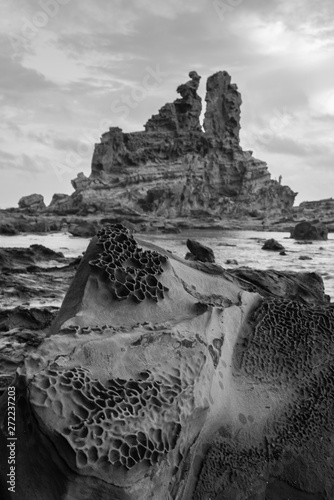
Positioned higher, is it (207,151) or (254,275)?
(207,151)

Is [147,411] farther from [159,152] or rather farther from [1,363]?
[159,152]

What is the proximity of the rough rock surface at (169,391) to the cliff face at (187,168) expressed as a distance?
163ft

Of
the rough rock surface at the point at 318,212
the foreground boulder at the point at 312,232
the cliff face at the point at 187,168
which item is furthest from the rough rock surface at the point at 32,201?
the foreground boulder at the point at 312,232

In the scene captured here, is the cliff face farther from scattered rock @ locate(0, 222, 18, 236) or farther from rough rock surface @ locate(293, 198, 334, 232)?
scattered rock @ locate(0, 222, 18, 236)

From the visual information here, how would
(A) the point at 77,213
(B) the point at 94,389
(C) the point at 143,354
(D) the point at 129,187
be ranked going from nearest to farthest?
(B) the point at 94,389 → (C) the point at 143,354 → (A) the point at 77,213 → (D) the point at 129,187

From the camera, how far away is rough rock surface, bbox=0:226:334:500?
176 centimetres

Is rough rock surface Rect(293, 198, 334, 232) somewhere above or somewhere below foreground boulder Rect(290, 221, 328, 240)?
above

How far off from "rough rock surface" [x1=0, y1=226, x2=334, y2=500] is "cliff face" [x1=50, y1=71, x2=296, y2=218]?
4973 centimetres

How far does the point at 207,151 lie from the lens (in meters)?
64.5

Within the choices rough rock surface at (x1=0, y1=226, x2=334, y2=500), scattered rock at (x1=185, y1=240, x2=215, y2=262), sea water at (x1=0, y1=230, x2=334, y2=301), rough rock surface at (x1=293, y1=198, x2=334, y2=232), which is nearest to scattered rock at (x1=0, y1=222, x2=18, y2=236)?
sea water at (x1=0, y1=230, x2=334, y2=301)

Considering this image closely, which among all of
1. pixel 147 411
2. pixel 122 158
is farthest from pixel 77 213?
pixel 147 411

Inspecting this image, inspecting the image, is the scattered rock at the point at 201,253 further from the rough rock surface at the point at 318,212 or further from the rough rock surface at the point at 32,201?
the rough rock surface at the point at 32,201

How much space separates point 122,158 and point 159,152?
16.8ft

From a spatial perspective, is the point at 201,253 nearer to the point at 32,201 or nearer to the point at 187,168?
the point at 187,168
